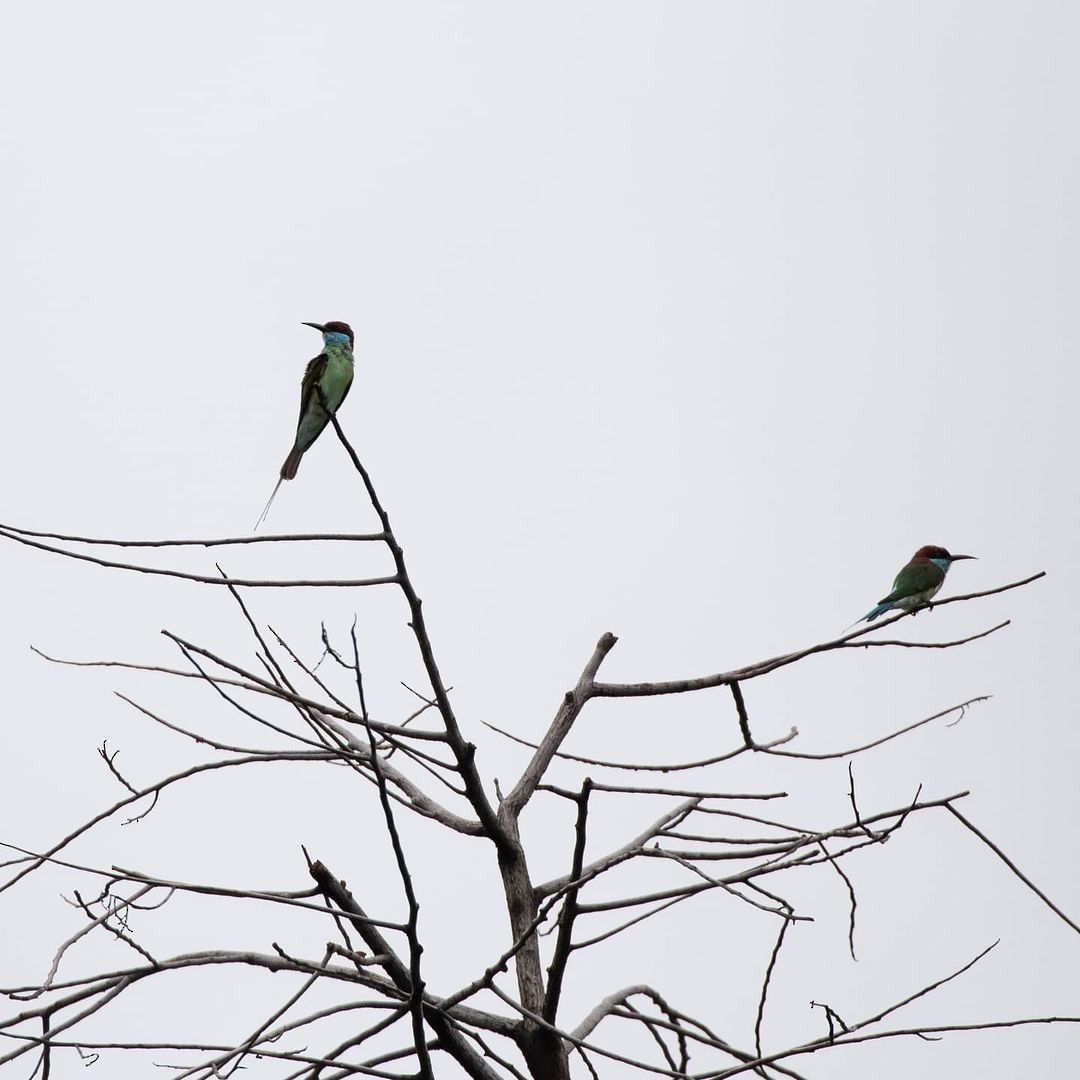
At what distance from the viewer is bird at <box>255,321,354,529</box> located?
5.72m

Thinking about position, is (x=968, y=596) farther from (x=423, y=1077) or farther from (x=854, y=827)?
(x=423, y=1077)

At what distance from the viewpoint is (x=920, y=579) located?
8.41m

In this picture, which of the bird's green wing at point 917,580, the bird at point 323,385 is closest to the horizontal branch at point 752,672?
the bird at point 323,385

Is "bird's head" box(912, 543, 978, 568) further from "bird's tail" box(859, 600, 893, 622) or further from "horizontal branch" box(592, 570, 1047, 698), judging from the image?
"horizontal branch" box(592, 570, 1047, 698)

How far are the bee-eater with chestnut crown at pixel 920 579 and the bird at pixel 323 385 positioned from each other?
393 cm

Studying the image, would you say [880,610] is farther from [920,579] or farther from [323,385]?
[323,385]

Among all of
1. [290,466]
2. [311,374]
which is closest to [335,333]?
[311,374]

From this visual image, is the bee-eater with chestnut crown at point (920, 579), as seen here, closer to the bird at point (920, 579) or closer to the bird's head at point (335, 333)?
the bird at point (920, 579)

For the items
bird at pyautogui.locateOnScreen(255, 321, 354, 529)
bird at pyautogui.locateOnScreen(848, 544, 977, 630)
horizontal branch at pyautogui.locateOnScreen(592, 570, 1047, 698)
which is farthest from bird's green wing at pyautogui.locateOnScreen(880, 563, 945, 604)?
horizontal branch at pyautogui.locateOnScreen(592, 570, 1047, 698)

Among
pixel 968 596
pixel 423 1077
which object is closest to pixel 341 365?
pixel 968 596

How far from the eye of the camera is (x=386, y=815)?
1.96 metres

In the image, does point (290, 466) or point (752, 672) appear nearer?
point (752, 672)

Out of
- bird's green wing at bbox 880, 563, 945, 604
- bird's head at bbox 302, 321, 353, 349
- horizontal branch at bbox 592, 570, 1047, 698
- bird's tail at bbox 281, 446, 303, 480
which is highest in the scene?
bird's head at bbox 302, 321, 353, 349

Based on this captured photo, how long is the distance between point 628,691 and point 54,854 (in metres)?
1.39
